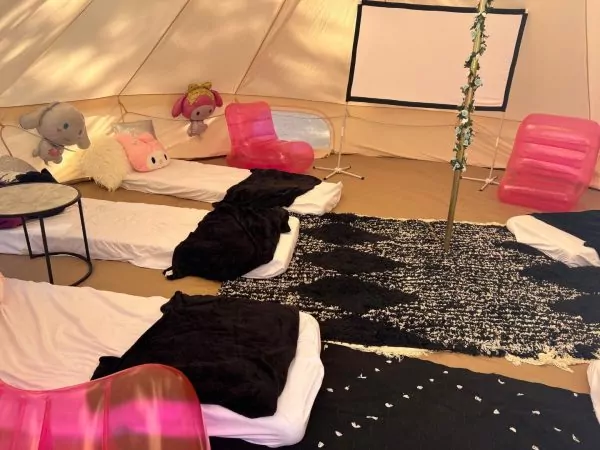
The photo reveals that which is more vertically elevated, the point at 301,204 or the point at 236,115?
the point at 236,115

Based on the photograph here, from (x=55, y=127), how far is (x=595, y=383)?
359 centimetres

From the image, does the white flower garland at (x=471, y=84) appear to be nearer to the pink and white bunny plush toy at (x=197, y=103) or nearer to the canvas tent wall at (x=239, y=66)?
the canvas tent wall at (x=239, y=66)

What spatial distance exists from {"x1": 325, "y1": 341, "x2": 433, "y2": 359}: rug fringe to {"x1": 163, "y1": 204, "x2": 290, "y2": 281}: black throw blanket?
749 mm

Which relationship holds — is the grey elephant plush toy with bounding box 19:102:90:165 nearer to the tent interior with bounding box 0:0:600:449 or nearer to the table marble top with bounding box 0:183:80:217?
the tent interior with bounding box 0:0:600:449

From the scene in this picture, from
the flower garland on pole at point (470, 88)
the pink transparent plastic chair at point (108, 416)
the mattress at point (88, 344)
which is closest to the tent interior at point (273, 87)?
the mattress at point (88, 344)

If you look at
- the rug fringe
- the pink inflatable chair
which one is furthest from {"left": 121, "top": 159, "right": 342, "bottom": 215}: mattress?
the rug fringe

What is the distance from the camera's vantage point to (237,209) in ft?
11.4

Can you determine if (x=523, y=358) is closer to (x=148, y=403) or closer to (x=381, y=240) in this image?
(x=381, y=240)

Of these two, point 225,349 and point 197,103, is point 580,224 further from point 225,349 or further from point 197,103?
point 197,103

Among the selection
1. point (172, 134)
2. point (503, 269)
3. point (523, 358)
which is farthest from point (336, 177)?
point (523, 358)

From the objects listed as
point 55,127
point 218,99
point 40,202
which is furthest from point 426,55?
point 40,202

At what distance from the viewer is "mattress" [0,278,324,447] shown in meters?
1.89

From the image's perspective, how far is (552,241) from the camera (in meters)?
3.43

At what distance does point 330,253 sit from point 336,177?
5.13 feet
